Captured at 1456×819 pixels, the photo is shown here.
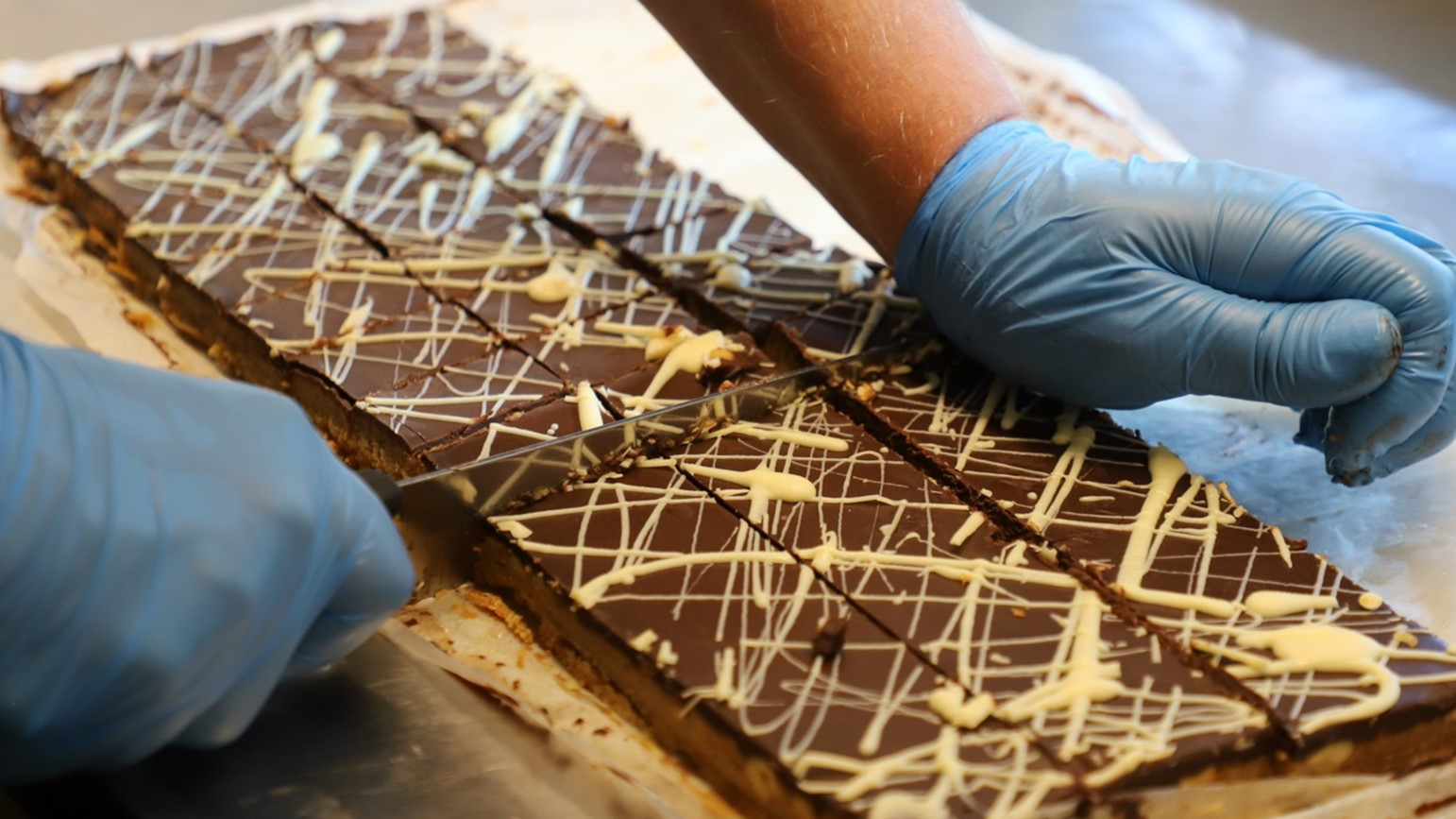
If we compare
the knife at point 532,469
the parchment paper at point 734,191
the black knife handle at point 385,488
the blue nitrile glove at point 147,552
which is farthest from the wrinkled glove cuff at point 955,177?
the blue nitrile glove at point 147,552

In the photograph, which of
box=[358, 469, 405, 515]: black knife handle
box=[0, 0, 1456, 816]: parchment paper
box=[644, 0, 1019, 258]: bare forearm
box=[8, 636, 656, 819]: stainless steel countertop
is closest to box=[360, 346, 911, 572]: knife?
box=[358, 469, 405, 515]: black knife handle

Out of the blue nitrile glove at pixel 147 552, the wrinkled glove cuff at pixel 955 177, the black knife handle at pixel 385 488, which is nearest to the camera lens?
A: the blue nitrile glove at pixel 147 552

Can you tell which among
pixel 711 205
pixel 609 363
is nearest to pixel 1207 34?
pixel 711 205

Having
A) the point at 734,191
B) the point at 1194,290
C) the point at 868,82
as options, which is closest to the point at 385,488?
the point at 868,82

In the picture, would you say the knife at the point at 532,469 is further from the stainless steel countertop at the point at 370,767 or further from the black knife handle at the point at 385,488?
the stainless steel countertop at the point at 370,767

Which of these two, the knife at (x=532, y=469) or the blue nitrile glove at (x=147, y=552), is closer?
the blue nitrile glove at (x=147, y=552)

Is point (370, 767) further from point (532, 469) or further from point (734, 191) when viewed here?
point (734, 191)

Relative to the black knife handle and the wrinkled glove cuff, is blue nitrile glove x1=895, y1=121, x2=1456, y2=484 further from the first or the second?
the black knife handle
